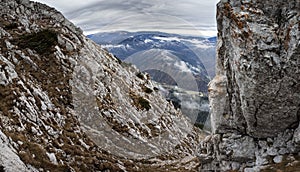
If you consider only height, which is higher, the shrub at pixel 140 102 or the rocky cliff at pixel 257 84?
the rocky cliff at pixel 257 84

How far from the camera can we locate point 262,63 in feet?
71.9

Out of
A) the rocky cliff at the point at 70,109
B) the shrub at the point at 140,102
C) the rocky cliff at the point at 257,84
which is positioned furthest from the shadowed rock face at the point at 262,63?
the shrub at the point at 140,102

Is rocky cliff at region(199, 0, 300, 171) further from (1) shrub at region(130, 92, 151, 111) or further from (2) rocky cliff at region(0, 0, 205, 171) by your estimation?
(1) shrub at region(130, 92, 151, 111)

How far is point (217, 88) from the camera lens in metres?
26.6

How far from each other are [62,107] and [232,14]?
1892 centimetres

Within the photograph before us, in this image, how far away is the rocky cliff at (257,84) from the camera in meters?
21.7

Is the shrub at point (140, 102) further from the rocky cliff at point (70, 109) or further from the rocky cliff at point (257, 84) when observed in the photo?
the rocky cliff at point (257, 84)

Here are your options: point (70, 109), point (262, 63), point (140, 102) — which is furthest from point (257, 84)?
point (140, 102)

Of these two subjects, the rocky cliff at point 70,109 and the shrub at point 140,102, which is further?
the shrub at point 140,102

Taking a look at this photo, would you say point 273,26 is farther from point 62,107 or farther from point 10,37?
point 10,37

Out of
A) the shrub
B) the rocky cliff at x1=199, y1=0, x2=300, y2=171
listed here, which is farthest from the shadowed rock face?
the shrub

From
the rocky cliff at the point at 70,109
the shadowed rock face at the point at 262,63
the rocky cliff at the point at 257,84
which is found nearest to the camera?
the shadowed rock face at the point at 262,63

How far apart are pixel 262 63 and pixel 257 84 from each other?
156cm

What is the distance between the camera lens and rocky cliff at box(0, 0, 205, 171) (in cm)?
2350
